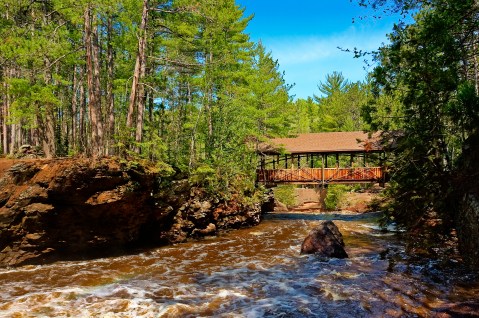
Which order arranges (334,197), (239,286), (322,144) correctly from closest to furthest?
(239,286) < (322,144) < (334,197)

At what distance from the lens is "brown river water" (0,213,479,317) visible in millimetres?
5637

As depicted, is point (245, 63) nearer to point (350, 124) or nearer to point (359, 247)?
point (359, 247)

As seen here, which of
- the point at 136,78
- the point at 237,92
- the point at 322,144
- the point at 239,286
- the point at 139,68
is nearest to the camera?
the point at 239,286

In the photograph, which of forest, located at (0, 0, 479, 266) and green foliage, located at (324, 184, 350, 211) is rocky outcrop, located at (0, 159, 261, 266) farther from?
green foliage, located at (324, 184, 350, 211)

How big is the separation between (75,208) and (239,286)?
19.3 ft

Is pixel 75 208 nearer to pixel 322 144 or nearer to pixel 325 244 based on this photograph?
pixel 325 244

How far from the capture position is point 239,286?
7078mm

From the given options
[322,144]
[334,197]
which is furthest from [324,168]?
[334,197]

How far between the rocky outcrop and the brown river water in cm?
73

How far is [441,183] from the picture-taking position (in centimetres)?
759

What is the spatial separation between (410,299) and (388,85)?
493 cm

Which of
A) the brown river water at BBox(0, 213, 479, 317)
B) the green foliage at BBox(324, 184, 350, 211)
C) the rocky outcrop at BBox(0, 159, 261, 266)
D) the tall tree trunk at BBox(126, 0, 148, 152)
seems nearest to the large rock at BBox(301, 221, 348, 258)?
the brown river water at BBox(0, 213, 479, 317)

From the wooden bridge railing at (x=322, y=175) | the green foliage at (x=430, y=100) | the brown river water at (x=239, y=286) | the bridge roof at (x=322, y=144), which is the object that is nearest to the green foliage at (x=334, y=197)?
the bridge roof at (x=322, y=144)

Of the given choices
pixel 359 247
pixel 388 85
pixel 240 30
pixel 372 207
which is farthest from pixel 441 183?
pixel 240 30
